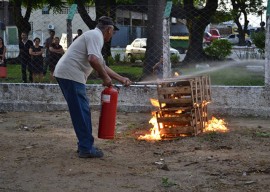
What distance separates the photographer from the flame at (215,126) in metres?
8.48

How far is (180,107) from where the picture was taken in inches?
308

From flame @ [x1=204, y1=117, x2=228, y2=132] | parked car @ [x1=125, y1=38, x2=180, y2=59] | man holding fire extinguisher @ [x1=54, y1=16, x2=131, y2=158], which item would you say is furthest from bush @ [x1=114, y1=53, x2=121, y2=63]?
man holding fire extinguisher @ [x1=54, y1=16, x2=131, y2=158]

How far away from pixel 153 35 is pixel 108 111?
22.9 feet

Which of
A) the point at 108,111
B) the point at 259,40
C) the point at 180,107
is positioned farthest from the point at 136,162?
the point at 259,40

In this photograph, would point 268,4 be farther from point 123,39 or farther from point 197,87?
point 123,39

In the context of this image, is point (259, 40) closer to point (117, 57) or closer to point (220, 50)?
point (220, 50)

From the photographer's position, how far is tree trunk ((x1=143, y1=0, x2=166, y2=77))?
42.7ft

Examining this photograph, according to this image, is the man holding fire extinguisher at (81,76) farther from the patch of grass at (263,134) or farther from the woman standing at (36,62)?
the woman standing at (36,62)

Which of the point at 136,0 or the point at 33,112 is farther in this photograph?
the point at 136,0

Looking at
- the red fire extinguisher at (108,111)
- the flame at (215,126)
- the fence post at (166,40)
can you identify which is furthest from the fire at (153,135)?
the fence post at (166,40)

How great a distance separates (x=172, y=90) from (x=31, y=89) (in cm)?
423

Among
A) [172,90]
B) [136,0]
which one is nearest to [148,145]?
[172,90]

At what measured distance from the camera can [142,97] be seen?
34.3 ft

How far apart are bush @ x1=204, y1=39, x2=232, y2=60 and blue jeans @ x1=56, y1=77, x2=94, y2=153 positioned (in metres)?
16.7
